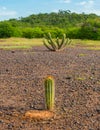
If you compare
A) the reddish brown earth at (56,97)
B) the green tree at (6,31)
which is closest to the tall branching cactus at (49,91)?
the reddish brown earth at (56,97)

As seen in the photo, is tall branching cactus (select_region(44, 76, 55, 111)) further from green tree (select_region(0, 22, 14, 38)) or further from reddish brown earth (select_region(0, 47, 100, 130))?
green tree (select_region(0, 22, 14, 38))

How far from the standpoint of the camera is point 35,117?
27.7 feet

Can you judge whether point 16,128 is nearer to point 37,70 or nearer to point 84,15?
point 37,70

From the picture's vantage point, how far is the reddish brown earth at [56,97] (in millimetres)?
8137

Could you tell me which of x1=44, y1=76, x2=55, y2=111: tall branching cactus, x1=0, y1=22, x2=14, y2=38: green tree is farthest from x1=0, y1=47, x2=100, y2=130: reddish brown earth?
x1=0, y1=22, x2=14, y2=38: green tree

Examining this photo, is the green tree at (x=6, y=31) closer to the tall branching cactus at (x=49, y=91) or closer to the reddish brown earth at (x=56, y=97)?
the reddish brown earth at (x=56, y=97)

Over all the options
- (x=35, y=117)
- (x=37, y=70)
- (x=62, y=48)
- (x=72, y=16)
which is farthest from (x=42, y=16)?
(x=35, y=117)

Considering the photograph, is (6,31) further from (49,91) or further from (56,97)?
(49,91)

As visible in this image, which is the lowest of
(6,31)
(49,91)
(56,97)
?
(56,97)

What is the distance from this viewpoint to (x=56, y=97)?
1054 cm

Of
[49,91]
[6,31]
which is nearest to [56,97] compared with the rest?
[49,91]

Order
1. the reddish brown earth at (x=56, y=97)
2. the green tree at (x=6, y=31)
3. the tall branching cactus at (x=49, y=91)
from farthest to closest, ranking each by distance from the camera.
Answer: the green tree at (x=6, y=31) < the tall branching cactus at (x=49, y=91) < the reddish brown earth at (x=56, y=97)

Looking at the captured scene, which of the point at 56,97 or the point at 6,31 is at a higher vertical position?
the point at 6,31

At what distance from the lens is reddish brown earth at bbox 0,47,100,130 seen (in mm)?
8137
